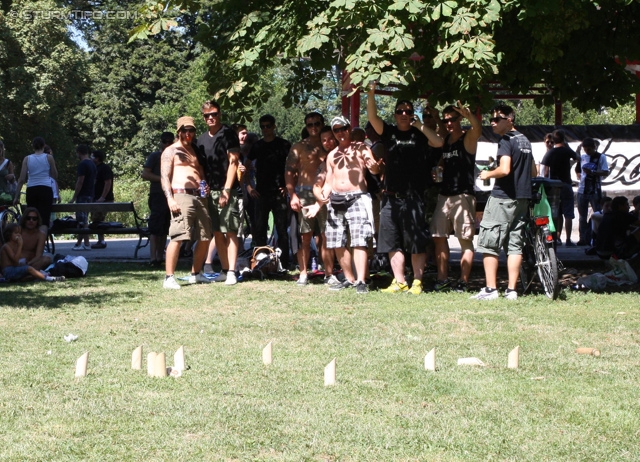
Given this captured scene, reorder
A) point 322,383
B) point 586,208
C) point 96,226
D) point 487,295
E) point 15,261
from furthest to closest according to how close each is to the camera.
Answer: point 586,208
point 96,226
point 15,261
point 487,295
point 322,383

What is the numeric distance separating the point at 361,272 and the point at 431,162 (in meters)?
1.42

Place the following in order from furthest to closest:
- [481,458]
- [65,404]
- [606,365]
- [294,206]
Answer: [294,206], [606,365], [65,404], [481,458]

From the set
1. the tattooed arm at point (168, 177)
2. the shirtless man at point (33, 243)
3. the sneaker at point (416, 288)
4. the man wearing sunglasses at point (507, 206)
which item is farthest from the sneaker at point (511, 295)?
the shirtless man at point (33, 243)

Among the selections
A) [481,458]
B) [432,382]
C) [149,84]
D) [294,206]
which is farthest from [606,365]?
[149,84]

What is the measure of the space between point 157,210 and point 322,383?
852 cm

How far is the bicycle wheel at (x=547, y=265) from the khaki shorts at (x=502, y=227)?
0.23 metres

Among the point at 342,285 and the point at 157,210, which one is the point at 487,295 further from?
the point at 157,210

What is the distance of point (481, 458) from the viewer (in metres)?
4.78

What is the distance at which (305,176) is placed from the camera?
1208 centimetres

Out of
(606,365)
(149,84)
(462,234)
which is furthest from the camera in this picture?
(149,84)

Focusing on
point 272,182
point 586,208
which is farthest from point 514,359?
point 586,208

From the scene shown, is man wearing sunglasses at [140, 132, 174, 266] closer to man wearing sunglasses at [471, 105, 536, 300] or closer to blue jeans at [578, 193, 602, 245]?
man wearing sunglasses at [471, 105, 536, 300]

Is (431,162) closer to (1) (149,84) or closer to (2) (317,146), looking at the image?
(2) (317,146)

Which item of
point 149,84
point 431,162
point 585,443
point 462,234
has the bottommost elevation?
point 585,443
